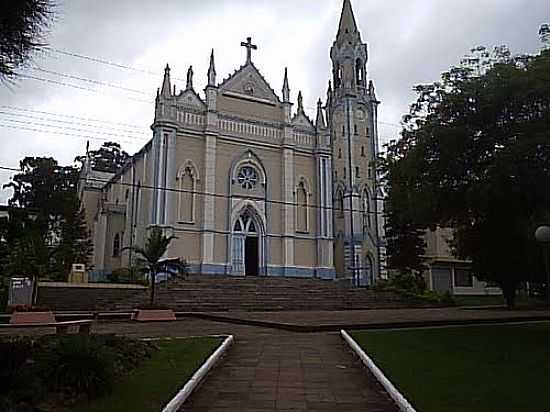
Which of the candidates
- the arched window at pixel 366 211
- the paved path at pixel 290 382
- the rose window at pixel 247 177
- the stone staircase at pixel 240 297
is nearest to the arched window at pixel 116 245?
the rose window at pixel 247 177

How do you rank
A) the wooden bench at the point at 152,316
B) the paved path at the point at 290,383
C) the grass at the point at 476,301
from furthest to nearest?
the grass at the point at 476,301
the wooden bench at the point at 152,316
the paved path at the point at 290,383

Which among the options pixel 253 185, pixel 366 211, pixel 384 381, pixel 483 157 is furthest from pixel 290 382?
pixel 366 211

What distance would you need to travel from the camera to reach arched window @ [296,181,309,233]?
3547 centimetres

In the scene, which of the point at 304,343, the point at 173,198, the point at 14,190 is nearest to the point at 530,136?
the point at 304,343

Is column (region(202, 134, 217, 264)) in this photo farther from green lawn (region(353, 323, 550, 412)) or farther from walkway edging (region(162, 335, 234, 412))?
walkway edging (region(162, 335, 234, 412))

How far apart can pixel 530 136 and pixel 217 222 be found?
23357mm

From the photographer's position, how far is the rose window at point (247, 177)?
34.5 meters

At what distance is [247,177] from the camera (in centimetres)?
3484

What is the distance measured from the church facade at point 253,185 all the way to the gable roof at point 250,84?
0.23 feet

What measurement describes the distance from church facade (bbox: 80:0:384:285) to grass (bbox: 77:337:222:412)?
21406 mm

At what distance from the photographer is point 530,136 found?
11180 millimetres

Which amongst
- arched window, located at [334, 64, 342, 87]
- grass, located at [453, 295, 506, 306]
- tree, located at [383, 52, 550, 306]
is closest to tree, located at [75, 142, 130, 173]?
arched window, located at [334, 64, 342, 87]

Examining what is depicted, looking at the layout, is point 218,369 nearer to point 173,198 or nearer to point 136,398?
point 136,398

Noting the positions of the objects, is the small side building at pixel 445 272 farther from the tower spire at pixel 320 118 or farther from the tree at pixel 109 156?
the tree at pixel 109 156
